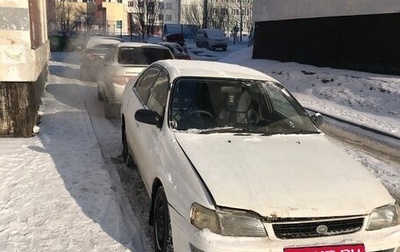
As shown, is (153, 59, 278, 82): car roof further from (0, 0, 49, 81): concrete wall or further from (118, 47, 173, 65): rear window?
(118, 47, 173, 65): rear window

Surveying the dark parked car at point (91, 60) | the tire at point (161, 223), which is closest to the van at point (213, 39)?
the dark parked car at point (91, 60)

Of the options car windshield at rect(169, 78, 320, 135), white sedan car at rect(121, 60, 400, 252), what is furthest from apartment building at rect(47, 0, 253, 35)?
white sedan car at rect(121, 60, 400, 252)

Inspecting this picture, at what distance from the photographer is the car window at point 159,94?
400 centimetres

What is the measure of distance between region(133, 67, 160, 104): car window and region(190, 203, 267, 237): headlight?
7.79 feet

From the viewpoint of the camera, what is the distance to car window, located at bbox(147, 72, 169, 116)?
13.1 feet

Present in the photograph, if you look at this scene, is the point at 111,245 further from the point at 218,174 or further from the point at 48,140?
the point at 48,140

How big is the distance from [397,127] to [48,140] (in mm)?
7396

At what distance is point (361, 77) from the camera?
13664mm

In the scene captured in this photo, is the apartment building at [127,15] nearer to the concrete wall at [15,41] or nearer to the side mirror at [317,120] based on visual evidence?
the concrete wall at [15,41]

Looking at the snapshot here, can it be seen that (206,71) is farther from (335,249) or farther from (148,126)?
(335,249)

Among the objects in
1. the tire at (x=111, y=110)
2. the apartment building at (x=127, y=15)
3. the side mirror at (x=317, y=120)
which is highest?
the apartment building at (x=127, y=15)

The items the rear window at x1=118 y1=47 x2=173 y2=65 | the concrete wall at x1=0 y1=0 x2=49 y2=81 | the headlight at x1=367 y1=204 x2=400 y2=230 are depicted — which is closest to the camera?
the headlight at x1=367 y1=204 x2=400 y2=230

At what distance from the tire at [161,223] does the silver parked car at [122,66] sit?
16.6 feet

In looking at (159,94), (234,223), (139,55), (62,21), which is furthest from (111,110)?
(62,21)
